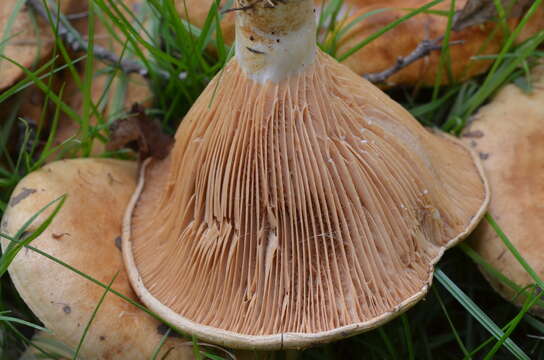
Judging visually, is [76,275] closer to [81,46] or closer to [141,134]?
[141,134]

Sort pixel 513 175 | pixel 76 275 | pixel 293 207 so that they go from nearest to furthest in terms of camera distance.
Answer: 1. pixel 293 207
2. pixel 76 275
3. pixel 513 175

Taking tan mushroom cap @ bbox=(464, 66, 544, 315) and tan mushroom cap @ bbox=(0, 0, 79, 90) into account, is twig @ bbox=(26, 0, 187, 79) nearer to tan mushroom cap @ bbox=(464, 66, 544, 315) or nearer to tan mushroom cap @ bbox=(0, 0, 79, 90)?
tan mushroom cap @ bbox=(0, 0, 79, 90)

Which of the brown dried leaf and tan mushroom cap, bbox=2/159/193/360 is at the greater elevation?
the brown dried leaf

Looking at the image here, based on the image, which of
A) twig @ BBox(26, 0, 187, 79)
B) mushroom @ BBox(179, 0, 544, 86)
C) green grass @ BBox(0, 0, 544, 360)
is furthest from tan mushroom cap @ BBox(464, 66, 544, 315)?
twig @ BBox(26, 0, 187, 79)

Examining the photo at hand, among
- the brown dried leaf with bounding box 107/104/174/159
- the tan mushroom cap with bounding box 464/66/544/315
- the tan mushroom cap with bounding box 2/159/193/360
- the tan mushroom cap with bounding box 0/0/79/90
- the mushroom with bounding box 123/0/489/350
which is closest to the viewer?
the mushroom with bounding box 123/0/489/350

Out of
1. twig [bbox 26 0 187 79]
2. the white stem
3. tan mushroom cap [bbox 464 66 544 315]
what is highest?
the white stem

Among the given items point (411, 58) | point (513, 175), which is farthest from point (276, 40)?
point (513, 175)
